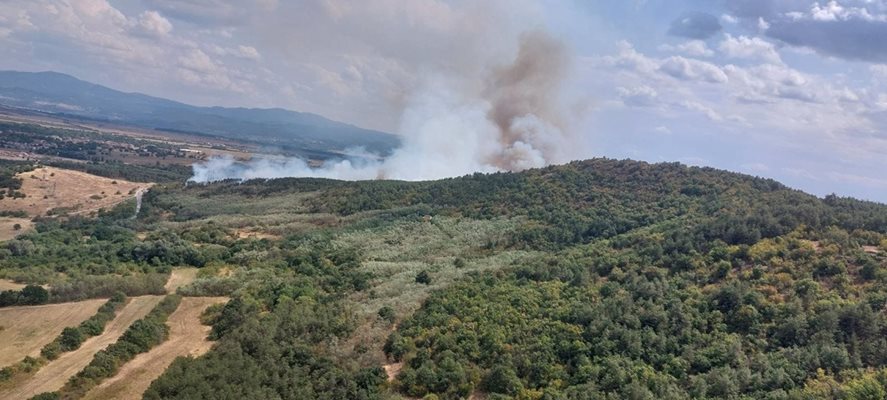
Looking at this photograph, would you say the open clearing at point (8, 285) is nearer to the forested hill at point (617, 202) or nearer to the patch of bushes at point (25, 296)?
the patch of bushes at point (25, 296)

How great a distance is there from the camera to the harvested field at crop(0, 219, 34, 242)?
3085 inches

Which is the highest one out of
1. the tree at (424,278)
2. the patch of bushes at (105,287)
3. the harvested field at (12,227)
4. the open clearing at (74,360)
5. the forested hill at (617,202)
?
the forested hill at (617,202)

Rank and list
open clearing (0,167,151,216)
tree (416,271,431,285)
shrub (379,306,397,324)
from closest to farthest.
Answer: shrub (379,306,397,324) → tree (416,271,431,285) → open clearing (0,167,151,216)

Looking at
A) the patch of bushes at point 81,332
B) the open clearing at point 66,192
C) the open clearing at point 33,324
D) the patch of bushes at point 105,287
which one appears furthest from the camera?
the open clearing at point 66,192

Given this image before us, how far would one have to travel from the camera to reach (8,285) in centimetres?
4944

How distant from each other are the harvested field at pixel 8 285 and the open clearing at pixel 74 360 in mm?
8131

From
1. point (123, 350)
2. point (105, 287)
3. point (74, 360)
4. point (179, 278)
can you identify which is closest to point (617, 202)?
point (179, 278)

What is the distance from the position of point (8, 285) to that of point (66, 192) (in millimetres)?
71285

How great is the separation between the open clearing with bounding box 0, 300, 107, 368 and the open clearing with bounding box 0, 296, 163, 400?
1.28m

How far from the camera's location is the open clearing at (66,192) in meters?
100

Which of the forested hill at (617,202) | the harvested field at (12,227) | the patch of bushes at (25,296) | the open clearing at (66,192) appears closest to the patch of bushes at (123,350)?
the patch of bushes at (25,296)

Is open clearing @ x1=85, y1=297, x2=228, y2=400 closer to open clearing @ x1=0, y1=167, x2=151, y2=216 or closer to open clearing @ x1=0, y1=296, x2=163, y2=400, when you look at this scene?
open clearing @ x1=0, y1=296, x2=163, y2=400

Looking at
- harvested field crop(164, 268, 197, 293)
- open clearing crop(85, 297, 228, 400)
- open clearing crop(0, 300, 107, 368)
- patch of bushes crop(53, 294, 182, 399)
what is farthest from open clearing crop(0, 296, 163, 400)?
harvested field crop(164, 268, 197, 293)

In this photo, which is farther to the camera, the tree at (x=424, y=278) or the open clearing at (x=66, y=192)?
the open clearing at (x=66, y=192)
